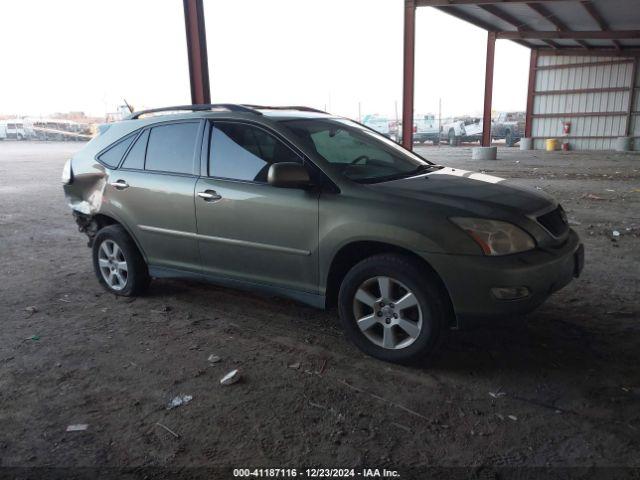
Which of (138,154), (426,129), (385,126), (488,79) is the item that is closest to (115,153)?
(138,154)

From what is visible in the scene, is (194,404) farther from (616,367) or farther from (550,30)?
(550,30)

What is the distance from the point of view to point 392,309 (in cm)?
323

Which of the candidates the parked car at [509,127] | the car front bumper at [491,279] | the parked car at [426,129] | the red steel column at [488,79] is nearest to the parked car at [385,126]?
the parked car at [426,129]

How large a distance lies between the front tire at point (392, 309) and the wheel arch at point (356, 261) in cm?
4

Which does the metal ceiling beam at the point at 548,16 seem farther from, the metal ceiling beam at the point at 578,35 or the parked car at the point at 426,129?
the parked car at the point at 426,129

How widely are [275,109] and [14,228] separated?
5812mm

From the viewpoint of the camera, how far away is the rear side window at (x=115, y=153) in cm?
455

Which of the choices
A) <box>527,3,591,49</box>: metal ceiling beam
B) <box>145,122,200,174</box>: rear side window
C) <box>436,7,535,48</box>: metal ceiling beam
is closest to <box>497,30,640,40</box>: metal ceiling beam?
<box>527,3,591,49</box>: metal ceiling beam

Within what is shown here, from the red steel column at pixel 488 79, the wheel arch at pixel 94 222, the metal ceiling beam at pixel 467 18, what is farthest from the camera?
the red steel column at pixel 488 79

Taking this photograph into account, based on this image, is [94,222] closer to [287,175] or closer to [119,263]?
[119,263]

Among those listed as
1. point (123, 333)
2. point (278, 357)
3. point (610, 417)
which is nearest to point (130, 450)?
point (278, 357)

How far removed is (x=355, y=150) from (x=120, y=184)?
6.86 feet

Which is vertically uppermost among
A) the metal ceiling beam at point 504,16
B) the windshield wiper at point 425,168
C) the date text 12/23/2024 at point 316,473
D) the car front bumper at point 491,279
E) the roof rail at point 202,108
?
the metal ceiling beam at point 504,16

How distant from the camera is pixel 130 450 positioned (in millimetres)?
2482
